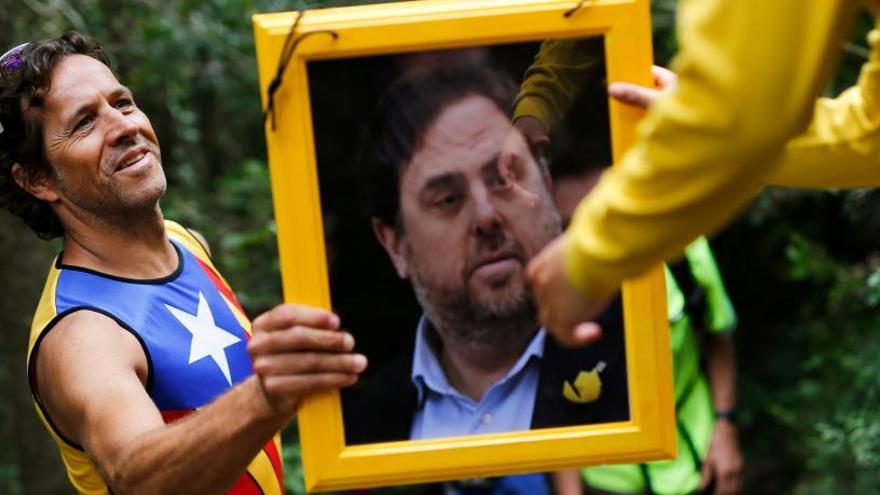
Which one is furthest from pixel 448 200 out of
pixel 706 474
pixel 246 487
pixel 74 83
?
pixel 706 474

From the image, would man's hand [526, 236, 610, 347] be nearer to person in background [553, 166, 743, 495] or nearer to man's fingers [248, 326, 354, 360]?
man's fingers [248, 326, 354, 360]

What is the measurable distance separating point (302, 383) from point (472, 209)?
38 centimetres

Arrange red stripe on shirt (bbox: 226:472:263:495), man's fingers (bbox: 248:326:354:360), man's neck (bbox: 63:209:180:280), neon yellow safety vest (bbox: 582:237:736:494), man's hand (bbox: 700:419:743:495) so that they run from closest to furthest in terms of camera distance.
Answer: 1. man's fingers (bbox: 248:326:354:360)
2. red stripe on shirt (bbox: 226:472:263:495)
3. man's neck (bbox: 63:209:180:280)
4. neon yellow safety vest (bbox: 582:237:736:494)
5. man's hand (bbox: 700:419:743:495)

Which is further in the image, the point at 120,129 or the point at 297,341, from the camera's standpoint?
the point at 120,129

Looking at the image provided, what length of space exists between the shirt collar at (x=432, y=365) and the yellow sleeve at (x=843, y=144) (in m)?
0.49

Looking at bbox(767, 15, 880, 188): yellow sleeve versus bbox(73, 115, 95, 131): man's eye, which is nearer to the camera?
bbox(767, 15, 880, 188): yellow sleeve

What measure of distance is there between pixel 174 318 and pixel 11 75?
596 millimetres

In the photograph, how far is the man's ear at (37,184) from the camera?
259 centimetres

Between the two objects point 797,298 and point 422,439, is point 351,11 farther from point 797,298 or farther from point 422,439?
point 797,298

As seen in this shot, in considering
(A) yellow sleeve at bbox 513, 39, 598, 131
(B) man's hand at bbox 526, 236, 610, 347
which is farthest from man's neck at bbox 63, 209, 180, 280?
(B) man's hand at bbox 526, 236, 610, 347

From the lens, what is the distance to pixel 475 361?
6.64ft

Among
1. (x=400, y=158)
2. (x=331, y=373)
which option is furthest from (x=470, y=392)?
(x=400, y=158)

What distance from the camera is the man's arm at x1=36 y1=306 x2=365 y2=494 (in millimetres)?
1886

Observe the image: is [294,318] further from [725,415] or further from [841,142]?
[725,415]
